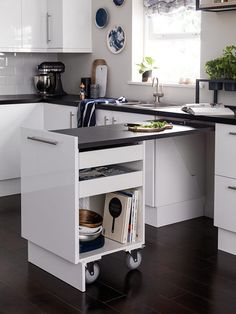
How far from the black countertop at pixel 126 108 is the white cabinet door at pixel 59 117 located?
45mm

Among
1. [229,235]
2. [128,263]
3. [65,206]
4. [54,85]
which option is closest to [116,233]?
[128,263]

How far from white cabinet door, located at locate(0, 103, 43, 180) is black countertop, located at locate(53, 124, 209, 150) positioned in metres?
1.78

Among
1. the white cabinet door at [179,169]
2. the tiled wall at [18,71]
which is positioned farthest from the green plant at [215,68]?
the tiled wall at [18,71]

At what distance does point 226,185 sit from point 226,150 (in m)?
0.23

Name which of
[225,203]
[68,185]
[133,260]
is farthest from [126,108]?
[68,185]

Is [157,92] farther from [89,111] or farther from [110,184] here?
[110,184]

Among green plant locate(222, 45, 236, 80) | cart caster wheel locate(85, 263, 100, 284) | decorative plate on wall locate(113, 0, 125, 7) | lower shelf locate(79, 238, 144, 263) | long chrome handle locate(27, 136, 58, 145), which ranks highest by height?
decorative plate on wall locate(113, 0, 125, 7)

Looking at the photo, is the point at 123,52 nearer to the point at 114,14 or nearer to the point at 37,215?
the point at 114,14

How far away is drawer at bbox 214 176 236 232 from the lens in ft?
12.1

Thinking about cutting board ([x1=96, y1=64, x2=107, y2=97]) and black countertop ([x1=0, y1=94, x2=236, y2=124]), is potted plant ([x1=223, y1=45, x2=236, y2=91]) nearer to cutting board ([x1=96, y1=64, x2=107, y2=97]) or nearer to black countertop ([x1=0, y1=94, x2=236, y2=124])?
black countertop ([x1=0, y1=94, x2=236, y2=124])

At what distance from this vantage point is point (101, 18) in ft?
17.9

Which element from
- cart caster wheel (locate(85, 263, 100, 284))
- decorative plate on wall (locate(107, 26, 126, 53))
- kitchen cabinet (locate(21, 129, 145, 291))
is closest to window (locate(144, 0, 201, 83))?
decorative plate on wall (locate(107, 26, 126, 53))

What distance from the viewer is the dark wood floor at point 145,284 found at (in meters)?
2.97

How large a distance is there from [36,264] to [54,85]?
2.66 m
